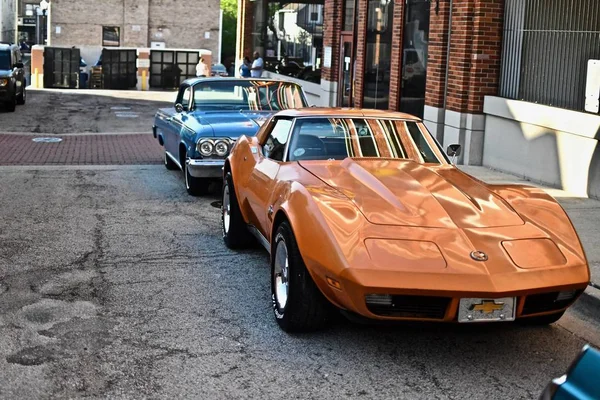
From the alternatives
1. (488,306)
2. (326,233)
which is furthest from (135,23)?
(488,306)

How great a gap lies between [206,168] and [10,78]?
16045 mm

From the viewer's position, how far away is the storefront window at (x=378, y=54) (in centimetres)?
1869

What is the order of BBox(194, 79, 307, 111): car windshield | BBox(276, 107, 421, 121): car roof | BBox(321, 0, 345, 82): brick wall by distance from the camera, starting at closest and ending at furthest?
BBox(276, 107, 421, 121): car roof < BBox(194, 79, 307, 111): car windshield < BBox(321, 0, 345, 82): brick wall

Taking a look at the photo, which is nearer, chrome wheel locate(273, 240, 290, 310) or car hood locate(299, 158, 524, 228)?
car hood locate(299, 158, 524, 228)

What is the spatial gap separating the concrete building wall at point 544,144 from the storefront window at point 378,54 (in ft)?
14.4

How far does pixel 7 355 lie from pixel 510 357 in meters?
3.23

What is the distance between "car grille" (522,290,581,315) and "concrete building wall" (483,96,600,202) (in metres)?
6.45

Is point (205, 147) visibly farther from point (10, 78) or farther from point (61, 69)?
point (61, 69)

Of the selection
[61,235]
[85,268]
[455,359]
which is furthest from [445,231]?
[61,235]

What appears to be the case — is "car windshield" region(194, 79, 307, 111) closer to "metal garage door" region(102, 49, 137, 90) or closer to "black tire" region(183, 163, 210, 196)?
"black tire" region(183, 163, 210, 196)

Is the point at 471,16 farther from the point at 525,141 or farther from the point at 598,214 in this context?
the point at 598,214

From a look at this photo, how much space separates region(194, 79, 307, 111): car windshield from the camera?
12609mm

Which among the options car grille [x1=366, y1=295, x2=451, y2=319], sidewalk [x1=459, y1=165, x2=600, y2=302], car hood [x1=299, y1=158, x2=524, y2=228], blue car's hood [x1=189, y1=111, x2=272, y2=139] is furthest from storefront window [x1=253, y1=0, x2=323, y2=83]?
car grille [x1=366, y1=295, x2=451, y2=319]

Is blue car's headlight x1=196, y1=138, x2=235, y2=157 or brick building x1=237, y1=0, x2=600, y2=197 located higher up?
brick building x1=237, y1=0, x2=600, y2=197
